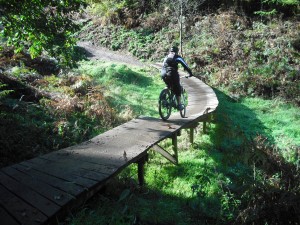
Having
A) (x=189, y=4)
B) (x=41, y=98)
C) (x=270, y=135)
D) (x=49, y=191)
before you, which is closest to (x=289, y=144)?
(x=270, y=135)

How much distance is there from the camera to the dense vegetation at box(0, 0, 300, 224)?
19.9 ft

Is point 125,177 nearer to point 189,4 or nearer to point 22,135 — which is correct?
point 22,135

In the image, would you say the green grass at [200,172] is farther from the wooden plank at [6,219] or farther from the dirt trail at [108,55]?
the dirt trail at [108,55]

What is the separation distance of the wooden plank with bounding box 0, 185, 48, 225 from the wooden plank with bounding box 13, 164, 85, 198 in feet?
1.96

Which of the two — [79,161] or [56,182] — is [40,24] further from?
[56,182]

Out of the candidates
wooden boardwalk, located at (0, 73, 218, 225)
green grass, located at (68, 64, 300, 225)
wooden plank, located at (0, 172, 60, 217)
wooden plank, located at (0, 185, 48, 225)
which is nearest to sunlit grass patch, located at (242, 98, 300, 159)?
green grass, located at (68, 64, 300, 225)

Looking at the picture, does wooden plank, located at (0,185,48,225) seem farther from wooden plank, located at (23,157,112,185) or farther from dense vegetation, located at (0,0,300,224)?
wooden plank, located at (23,157,112,185)

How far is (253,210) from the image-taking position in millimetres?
5551

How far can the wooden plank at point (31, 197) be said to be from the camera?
13.7 ft

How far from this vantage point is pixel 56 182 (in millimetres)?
5004

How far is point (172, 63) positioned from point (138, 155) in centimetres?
390

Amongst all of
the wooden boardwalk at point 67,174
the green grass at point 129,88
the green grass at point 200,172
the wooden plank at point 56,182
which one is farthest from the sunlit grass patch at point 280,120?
the wooden plank at point 56,182

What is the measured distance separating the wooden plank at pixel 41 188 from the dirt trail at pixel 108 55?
1565 cm

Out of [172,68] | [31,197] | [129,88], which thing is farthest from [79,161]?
[129,88]
